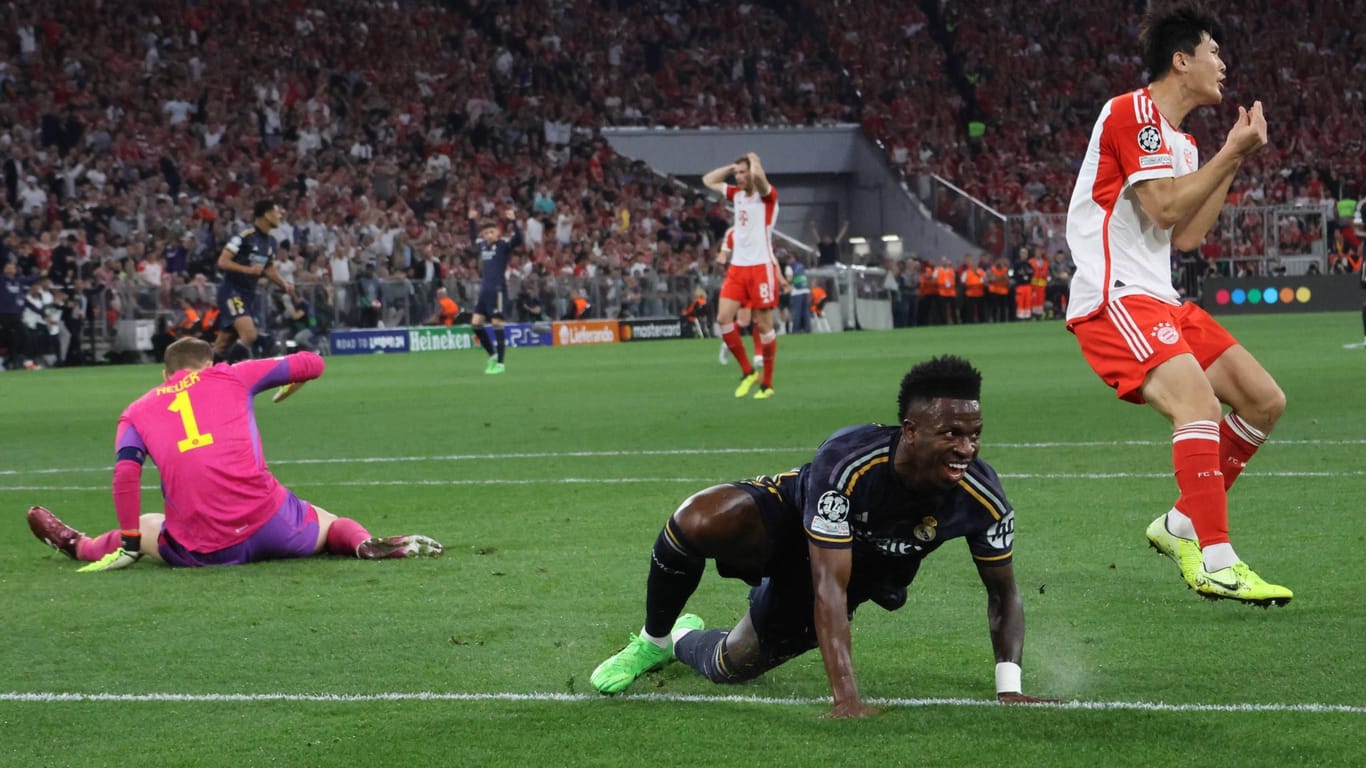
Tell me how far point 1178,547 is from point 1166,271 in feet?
3.69

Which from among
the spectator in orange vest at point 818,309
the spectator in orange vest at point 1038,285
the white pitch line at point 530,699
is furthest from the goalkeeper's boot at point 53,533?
the spectator in orange vest at point 1038,285

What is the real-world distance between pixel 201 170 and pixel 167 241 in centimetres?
327

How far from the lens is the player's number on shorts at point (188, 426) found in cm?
834

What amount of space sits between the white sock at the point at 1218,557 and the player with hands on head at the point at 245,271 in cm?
1415

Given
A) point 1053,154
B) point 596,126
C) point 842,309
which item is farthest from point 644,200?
point 1053,154

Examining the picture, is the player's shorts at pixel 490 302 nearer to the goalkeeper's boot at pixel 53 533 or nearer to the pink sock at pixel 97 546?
the goalkeeper's boot at pixel 53 533

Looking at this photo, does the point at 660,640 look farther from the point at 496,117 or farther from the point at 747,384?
the point at 496,117

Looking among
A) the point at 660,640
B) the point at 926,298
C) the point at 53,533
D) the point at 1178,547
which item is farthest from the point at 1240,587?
the point at 926,298

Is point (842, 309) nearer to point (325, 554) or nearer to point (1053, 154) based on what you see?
point (1053, 154)

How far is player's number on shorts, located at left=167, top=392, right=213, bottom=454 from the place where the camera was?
8344 millimetres

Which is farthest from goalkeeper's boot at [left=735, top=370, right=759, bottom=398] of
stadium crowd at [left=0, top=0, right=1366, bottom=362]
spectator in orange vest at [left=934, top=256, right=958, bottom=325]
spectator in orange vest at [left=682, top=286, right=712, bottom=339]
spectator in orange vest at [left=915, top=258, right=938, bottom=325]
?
spectator in orange vest at [left=915, top=258, right=938, bottom=325]

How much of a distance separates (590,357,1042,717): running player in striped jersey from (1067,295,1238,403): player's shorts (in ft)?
6.04

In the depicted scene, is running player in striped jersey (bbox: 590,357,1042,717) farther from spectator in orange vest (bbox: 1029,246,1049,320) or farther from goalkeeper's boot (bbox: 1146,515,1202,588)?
spectator in orange vest (bbox: 1029,246,1049,320)

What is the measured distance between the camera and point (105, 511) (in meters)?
11.0
